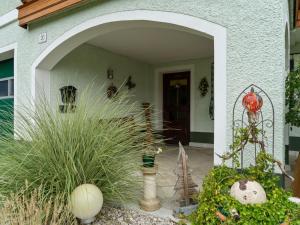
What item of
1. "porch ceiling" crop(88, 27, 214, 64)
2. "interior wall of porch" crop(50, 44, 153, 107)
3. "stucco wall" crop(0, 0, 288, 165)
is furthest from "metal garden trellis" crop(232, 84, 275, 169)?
"interior wall of porch" crop(50, 44, 153, 107)

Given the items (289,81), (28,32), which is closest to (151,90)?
(28,32)

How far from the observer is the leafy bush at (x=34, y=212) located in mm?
1880

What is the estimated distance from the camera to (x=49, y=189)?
2.24 m

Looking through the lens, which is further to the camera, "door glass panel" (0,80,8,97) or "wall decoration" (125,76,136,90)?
"wall decoration" (125,76,136,90)

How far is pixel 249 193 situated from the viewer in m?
1.75

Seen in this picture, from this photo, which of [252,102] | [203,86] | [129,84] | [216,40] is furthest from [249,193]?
[129,84]

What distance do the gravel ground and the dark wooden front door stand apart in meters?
3.93

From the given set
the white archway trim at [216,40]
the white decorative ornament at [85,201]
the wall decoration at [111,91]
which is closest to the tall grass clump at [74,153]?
the white decorative ornament at [85,201]

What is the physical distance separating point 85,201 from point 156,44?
145 inches

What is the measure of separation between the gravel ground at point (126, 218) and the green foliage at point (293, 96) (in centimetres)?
218

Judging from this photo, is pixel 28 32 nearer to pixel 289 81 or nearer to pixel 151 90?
pixel 151 90

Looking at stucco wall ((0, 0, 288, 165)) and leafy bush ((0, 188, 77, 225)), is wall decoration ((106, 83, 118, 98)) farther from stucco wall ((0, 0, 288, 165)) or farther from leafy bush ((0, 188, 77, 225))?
leafy bush ((0, 188, 77, 225))

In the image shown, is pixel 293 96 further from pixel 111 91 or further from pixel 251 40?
pixel 111 91

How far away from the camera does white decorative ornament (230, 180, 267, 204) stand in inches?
68.5
